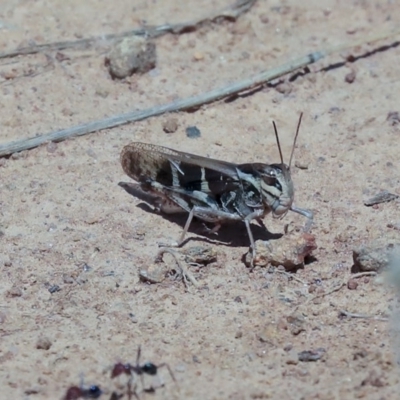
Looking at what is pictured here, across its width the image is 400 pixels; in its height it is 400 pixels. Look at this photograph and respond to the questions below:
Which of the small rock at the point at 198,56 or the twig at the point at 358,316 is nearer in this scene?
the twig at the point at 358,316

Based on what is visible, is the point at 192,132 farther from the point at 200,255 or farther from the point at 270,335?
the point at 270,335

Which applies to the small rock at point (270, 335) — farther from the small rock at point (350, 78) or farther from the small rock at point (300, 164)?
the small rock at point (350, 78)

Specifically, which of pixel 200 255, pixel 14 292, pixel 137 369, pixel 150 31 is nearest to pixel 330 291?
pixel 200 255

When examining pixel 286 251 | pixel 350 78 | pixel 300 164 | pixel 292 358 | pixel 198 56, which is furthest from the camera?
pixel 198 56

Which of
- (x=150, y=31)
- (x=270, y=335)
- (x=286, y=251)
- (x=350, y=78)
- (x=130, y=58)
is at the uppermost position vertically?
(x=150, y=31)

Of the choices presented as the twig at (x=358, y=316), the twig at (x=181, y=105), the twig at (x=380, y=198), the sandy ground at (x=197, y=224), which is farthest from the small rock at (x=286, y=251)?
the twig at (x=181, y=105)

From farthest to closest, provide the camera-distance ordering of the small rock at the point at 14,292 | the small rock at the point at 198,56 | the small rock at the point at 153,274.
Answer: the small rock at the point at 198,56
the small rock at the point at 153,274
the small rock at the point at 14,292
